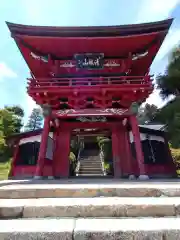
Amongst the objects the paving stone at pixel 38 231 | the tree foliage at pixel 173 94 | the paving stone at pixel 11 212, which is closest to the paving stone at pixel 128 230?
the paving stone at pixel 38 231

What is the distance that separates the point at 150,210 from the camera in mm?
3592

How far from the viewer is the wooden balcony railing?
9.77 meters

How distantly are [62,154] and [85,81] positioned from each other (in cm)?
423

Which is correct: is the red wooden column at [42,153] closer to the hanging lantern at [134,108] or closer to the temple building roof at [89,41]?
the temple building roof at [89,41]

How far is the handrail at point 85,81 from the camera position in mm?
9805

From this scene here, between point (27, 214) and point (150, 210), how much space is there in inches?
81.8

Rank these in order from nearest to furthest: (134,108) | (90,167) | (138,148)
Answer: (138,148) → (134,108) → (90,167)

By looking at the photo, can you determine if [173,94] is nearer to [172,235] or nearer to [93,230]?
[172,235]

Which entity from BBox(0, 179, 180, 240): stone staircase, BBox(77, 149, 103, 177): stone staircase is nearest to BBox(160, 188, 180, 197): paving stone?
BBox(0, 179, 180, 240): stone staircase

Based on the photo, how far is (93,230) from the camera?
2.81 meters

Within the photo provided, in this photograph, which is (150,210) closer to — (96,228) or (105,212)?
(105,212)

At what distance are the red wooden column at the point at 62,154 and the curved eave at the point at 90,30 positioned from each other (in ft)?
16.1

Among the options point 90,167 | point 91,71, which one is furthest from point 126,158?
point 90,167

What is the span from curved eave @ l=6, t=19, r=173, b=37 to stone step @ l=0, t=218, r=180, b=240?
825 cm
